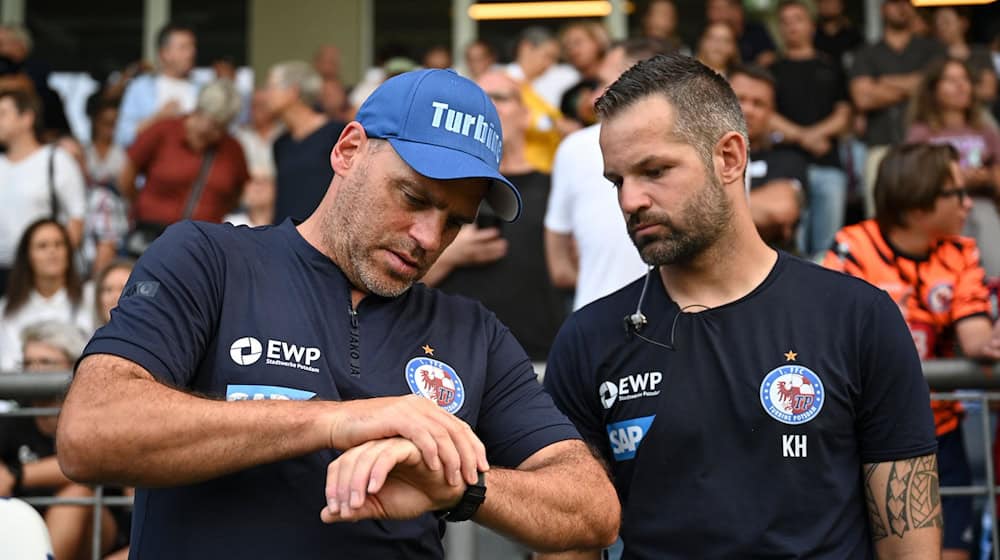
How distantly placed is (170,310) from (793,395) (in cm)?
144

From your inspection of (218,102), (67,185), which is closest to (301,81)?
(218,102)

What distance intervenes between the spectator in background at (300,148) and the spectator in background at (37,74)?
3.07m

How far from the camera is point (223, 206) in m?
8.48

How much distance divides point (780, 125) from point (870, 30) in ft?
15.2

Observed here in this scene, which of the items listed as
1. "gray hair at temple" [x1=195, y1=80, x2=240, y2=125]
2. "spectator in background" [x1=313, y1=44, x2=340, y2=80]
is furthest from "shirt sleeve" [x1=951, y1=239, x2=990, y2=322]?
"spectator in background" [x1=313, y1=44, x2=340, y2=80]

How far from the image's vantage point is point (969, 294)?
4.76 metres

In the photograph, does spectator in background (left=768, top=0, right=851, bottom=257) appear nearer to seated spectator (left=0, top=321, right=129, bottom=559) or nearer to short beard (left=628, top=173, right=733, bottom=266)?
seated spectator (left=0, top=321, right=129, bottom=559)

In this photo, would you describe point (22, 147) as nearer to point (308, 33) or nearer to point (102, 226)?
point (102, 226)

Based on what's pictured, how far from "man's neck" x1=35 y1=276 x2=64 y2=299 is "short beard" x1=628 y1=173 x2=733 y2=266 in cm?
521

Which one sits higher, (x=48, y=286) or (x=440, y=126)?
(x=440, y=126)

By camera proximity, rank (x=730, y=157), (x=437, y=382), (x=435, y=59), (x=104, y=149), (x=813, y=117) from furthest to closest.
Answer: (x=435, y=59) → (x=104, y=149) → (x=813, y=117) → (x=730, y=157) → (x=437, y=382)

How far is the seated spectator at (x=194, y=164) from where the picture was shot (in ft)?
27.6

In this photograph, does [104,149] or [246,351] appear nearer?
[246,351]

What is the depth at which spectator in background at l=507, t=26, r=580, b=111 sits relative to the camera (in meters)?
9.95
